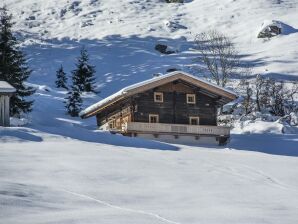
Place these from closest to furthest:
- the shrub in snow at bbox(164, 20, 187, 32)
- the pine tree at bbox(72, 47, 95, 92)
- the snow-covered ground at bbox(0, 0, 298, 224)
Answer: the snow-covered ground at bbox(0, 0, 298, 224) < the pine tree at bbox(72, 47, 95, 92) < the shrub in snow at bbox(164, 20, 187, 32)

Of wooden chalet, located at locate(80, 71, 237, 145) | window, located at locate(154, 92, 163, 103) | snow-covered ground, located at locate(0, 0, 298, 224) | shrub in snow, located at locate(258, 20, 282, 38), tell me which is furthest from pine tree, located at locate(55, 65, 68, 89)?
shrub in snow, located at locate(258, 20, 282, 38)

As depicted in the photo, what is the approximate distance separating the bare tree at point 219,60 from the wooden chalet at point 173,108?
58.1ft

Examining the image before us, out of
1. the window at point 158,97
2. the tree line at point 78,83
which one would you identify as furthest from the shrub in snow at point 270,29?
the window at point 158,97

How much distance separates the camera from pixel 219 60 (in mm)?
68438

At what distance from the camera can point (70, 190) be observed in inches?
557

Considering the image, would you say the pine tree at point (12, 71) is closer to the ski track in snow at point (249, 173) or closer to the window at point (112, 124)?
the window at point (112, 124)

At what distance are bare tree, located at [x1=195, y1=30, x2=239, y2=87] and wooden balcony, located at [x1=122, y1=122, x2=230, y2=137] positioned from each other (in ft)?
64.0

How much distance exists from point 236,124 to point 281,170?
2430 cm

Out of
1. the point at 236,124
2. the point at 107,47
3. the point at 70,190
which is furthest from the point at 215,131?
the point at 107,47

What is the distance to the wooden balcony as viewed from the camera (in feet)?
124

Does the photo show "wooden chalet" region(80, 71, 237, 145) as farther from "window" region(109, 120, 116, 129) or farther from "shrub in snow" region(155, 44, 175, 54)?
"shrub in snow" region(155, 44, 175, 54)

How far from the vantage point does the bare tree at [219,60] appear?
6075 centimetres

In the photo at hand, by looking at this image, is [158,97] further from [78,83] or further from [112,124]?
[78,83]

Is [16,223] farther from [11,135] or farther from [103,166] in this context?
[11,135]
